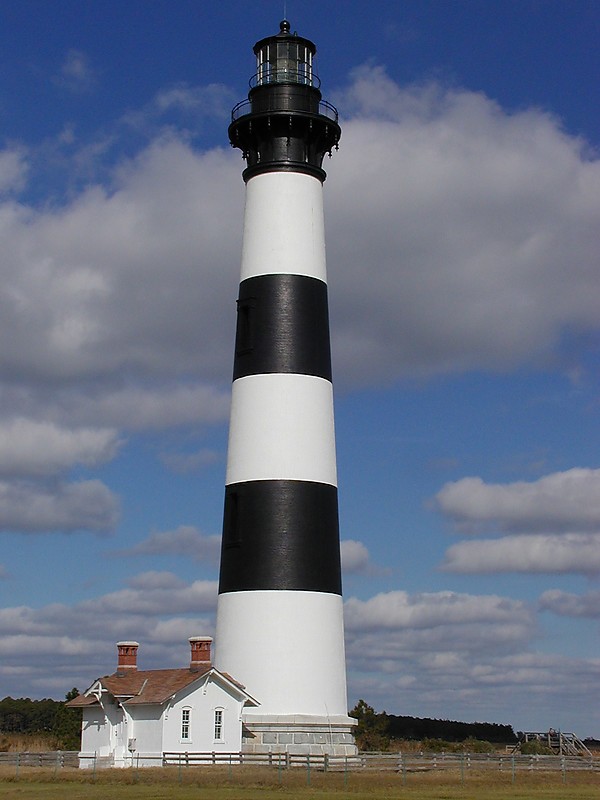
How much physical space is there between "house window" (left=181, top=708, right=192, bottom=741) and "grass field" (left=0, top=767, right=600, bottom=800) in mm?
2093

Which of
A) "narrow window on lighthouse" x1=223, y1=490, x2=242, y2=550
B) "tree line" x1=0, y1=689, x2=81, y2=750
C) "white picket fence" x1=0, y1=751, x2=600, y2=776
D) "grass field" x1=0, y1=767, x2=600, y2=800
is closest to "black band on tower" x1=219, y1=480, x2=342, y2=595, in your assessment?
"narrow window on lighthouse" x1=223, y1=490, x2=242, y2=550

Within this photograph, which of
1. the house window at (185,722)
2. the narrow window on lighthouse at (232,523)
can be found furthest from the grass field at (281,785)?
the narrow window on lighthouse at (232,523)

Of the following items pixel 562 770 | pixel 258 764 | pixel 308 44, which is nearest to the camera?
pixel 258 764

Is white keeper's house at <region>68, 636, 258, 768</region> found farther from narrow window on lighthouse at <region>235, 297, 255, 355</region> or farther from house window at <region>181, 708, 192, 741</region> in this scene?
narrow window on lighthouse at <region>235, 297, 255, 355</region>

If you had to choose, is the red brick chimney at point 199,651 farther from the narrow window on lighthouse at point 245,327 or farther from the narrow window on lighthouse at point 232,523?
the narrow window on lighthouse at point 245,327

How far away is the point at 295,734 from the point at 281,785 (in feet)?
13.4

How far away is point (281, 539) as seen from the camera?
36.7 metres

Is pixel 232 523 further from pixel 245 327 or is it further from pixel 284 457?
pixel 245 327

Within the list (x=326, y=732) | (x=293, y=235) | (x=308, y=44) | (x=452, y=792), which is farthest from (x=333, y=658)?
(x=308, y=44)

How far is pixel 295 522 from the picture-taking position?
3688 centimetres

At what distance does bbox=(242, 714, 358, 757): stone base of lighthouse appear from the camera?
3619 centimetres

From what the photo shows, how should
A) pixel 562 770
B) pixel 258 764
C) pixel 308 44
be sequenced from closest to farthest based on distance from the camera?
pixel 258 764
pixel 562 770
pixel 308 44

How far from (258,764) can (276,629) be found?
393cm

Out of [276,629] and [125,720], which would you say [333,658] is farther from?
[125,720]
